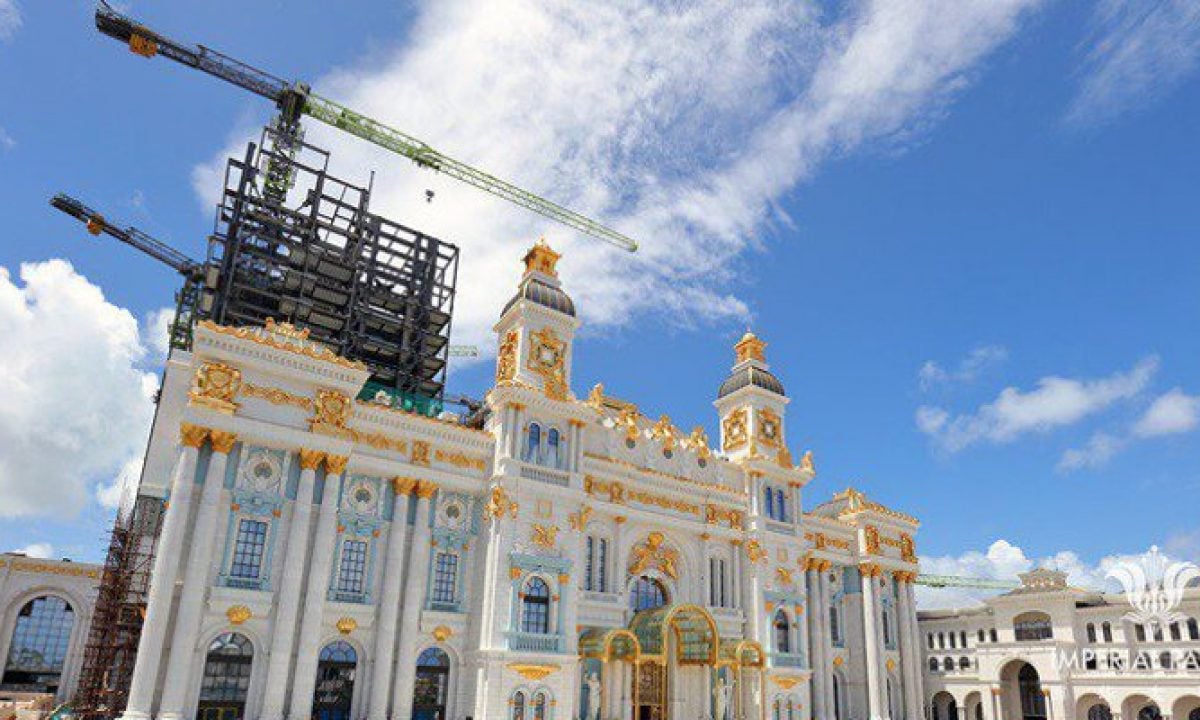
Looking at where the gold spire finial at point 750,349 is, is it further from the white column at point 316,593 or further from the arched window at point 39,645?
the arched window at point 39,645

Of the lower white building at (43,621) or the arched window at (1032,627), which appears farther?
the arched window at (1032,627)

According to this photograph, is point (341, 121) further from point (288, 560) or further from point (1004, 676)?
point (1004, 676)

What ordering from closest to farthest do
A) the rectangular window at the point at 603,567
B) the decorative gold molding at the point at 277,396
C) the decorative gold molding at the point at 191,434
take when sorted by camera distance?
1. the decorative gold molding at the point at 191,434
2. the decorative gold molding at the point at 277,396
3. the rectangular window at the point at 603,567

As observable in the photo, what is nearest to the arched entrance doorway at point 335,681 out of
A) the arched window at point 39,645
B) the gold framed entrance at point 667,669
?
the gold framed entrance at point 667,669

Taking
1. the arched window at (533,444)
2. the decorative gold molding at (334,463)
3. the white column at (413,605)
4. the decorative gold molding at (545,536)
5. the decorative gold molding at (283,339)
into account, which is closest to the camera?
the decorative gold molding at (283,339)

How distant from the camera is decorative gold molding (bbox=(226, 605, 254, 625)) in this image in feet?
111

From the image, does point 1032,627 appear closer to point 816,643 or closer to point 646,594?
point 816,643

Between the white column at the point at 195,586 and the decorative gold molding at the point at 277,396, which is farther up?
the decorative gold molding at the point at 277,396

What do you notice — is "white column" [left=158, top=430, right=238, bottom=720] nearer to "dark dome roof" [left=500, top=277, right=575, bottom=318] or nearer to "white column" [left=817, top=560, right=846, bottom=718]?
"dark dome roof" [left=500, top=277, right=575, bottom=318]

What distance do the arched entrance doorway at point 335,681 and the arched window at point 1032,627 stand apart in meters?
55.2

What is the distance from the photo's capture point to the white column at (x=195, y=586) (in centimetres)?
3138

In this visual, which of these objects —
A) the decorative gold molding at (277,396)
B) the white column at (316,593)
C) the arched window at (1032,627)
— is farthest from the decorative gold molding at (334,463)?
the arched window at (1032,627)

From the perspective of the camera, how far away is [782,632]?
5097cm

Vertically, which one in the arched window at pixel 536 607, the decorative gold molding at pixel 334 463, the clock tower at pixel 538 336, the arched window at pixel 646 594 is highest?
the clock tower at pixel 538 336
